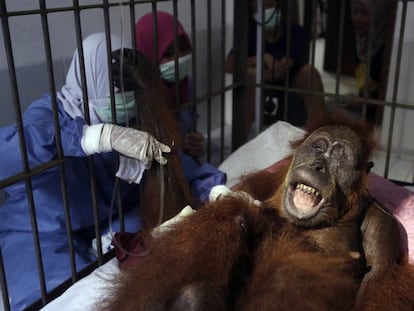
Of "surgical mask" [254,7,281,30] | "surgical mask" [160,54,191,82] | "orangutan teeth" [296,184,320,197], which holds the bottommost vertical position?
"orangutan teeth" [296,184,320,197]

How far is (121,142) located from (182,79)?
0.85m

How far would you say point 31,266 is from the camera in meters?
1.40

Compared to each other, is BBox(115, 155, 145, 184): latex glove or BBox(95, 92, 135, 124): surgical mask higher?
BBox(95, 92, 135, 124): surgical mask

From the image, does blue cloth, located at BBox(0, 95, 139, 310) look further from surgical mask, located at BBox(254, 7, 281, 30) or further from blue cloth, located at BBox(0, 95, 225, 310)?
surgical mask, located at BBox(254, 7, 281, 30)

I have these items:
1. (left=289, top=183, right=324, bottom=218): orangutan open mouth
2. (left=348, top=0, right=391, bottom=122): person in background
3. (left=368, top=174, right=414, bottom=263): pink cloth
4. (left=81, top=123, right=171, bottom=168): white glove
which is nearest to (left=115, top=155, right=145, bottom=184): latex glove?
(left=81, top=123, right=171, bottom=168): white glove

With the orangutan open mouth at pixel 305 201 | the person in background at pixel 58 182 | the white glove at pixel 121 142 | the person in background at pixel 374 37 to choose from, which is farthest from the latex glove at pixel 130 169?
the person in background at pixel 374 37

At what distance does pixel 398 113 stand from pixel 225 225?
175 centimetres

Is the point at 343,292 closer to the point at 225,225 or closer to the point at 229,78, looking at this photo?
the point at 225,225

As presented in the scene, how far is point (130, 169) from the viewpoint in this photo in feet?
4.37

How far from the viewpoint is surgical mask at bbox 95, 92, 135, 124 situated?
1367mm

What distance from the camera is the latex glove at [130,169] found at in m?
1.32

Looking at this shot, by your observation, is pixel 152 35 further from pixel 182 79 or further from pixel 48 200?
pixel 48 200

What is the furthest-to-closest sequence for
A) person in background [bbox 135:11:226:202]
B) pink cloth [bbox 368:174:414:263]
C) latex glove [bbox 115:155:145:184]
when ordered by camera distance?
person in background [bbox 135:11:226:202] → pink cloth [bbox 368:174:414:263] → latex glove [bbox 115:155:145:184]

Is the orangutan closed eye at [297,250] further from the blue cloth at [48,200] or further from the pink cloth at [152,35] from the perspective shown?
the pink cloth at [152,35]
